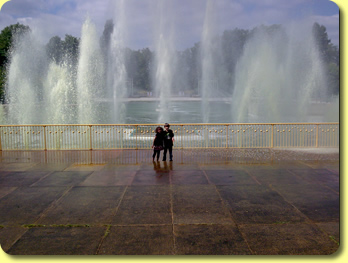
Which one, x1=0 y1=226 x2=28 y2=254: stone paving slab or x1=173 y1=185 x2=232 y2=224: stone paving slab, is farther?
x1=173 y1=185 x2=232 y2=224: stone paving slab

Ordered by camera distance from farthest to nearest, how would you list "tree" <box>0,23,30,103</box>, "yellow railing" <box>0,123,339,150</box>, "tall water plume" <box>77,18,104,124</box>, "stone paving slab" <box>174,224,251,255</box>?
"tree" <box>0,23,30,103</box>
"tall water plume" <box>77,18,104,124</box>
"yellow railing" <box>0,123,339,150</box>
"stone paving slab" <box>174,224,251,255</box>

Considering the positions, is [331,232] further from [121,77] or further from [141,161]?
[121,77]

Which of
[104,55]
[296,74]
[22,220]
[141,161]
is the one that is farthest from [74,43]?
[22,220]

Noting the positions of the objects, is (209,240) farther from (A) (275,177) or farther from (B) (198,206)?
(A) (275,177)

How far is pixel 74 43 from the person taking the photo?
58.9m

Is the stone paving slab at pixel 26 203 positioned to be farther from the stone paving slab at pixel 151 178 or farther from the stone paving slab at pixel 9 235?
the stone paving slab at pixel 151 178

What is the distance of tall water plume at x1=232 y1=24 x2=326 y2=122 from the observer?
29.2m

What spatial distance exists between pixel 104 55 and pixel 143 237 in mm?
47110

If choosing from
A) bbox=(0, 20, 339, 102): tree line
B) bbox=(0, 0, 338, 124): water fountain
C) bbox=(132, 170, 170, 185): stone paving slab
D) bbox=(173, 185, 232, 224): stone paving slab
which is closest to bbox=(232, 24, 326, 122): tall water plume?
bbox=(0, 0, 338, 124): water fountain

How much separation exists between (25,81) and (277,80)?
23.9 meters

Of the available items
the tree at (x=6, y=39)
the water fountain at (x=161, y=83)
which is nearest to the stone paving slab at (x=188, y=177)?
the water fountain at (x=161, y=83)

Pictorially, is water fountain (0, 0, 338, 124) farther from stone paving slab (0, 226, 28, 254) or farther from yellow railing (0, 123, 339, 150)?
stone paving slab (0, 226, 28, 254)

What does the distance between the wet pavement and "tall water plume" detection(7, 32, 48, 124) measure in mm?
15985

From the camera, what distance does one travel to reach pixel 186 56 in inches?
2788
